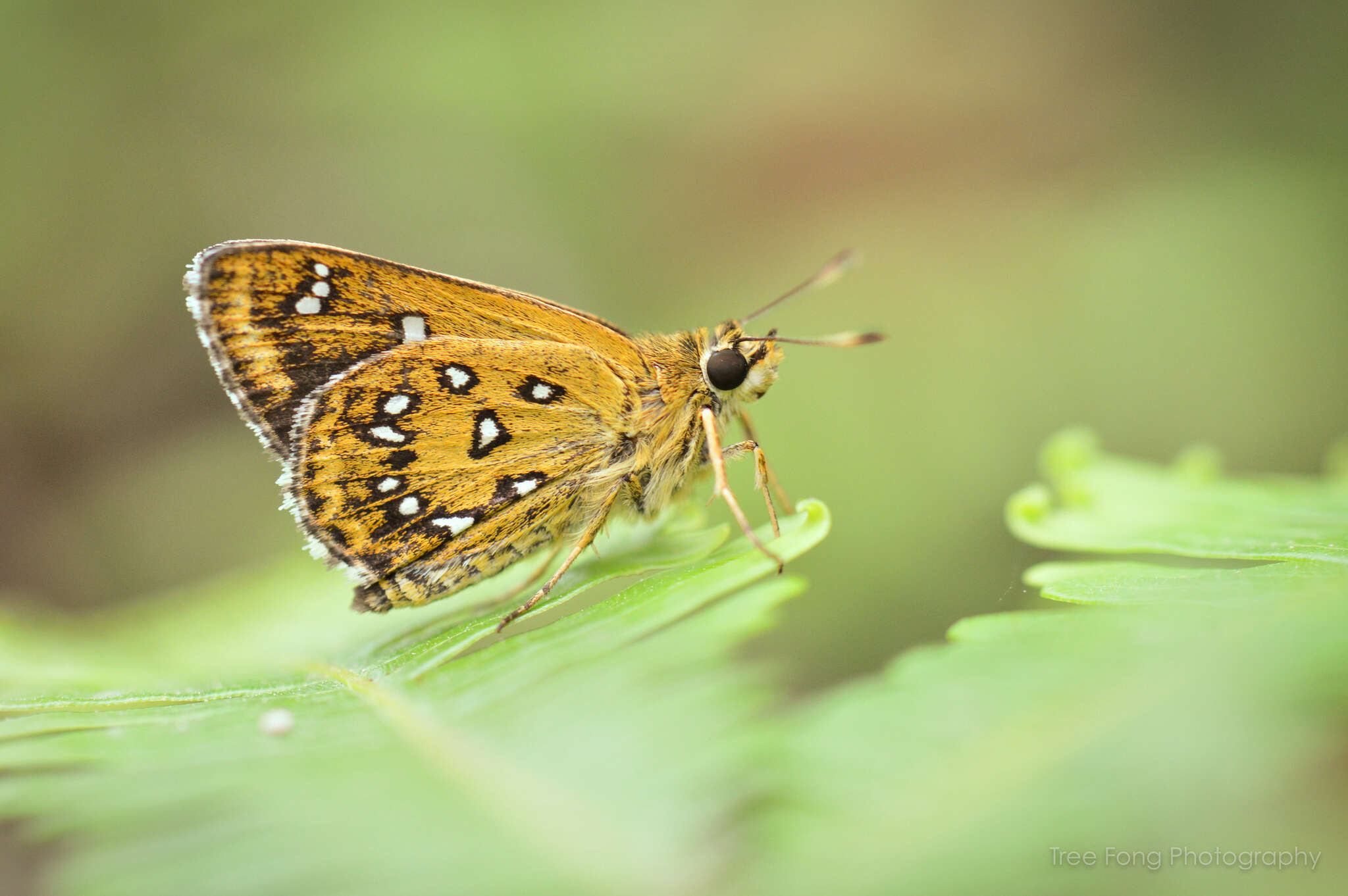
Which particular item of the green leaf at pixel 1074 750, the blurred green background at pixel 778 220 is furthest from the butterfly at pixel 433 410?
the blurred green background at pixel 778 220

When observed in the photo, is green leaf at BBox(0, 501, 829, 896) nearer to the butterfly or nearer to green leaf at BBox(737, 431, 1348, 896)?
green leaf at BBox(737, 431, 1348, 896)

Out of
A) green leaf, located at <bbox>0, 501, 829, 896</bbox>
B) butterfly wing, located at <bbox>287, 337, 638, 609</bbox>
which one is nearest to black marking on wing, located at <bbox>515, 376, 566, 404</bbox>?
butterfly wing, located at <bbox>287, 337, 638, 609</bbox>

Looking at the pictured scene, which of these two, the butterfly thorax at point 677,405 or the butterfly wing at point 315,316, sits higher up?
the butterfly wing at point 315,316

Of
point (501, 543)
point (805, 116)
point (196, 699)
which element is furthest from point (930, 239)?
point (196, 699)

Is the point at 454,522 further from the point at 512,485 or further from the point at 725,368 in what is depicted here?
A: the point at 725,368

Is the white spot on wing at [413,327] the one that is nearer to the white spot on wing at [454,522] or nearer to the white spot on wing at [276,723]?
the white spot on wing at [454,522]

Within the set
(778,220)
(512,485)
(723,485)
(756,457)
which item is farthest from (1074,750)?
(778,220)
